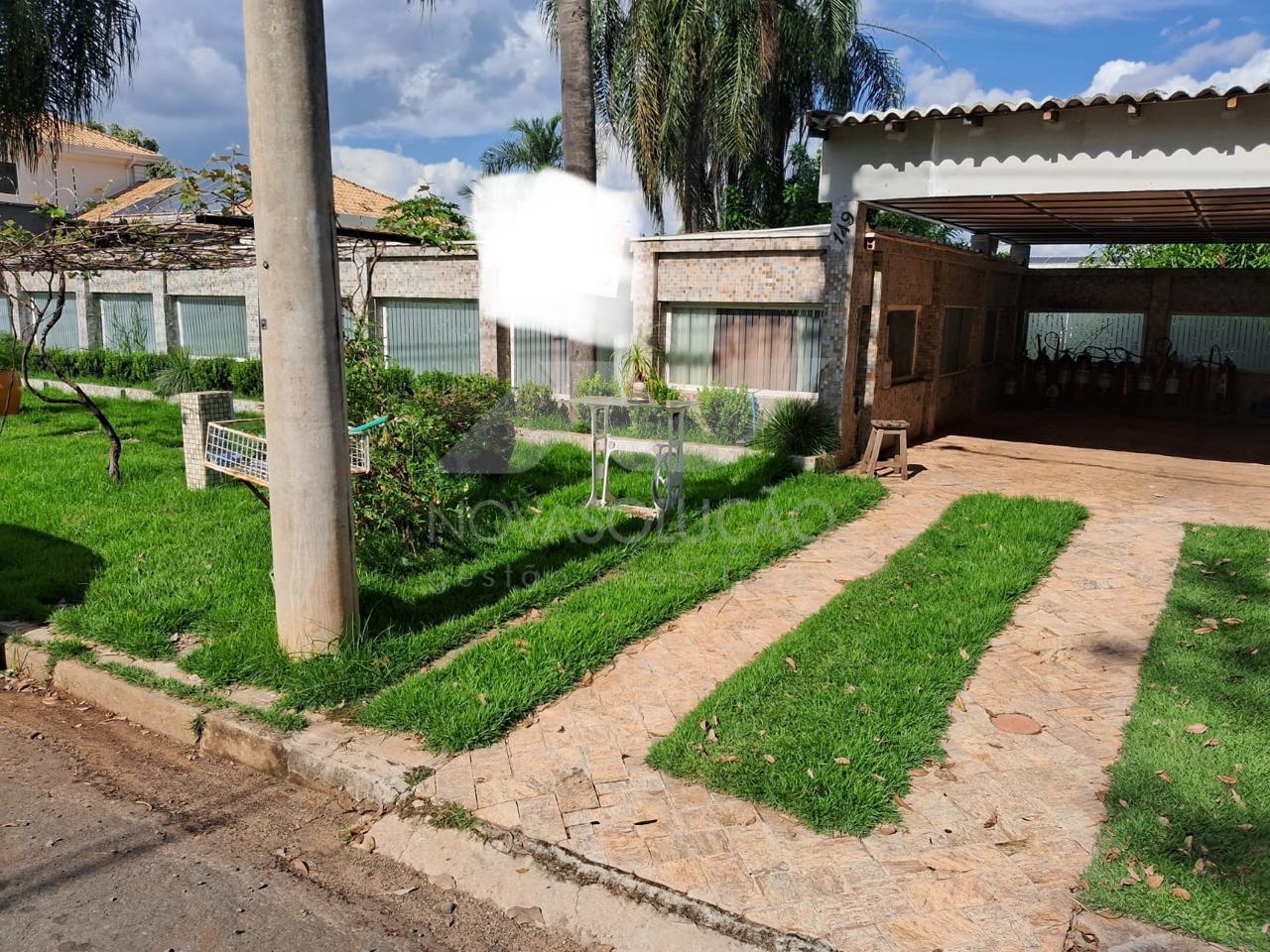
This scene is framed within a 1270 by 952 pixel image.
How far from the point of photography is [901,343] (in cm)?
1286

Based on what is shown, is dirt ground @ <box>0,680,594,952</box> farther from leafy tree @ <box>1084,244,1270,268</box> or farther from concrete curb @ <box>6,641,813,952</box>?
leafy tree @ <box>1084,244,1270,268</box>

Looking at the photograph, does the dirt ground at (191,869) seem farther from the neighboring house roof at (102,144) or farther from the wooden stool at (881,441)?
the neighboring house roof at (102,144)

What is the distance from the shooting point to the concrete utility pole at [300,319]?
4.54 metres

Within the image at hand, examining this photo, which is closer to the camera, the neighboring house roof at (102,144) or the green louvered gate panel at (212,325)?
the green louvered gate panel at (212,325)

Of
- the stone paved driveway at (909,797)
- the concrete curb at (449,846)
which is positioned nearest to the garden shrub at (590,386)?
the stone paved driveway at (909,797)

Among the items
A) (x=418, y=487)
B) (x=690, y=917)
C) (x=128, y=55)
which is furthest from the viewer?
(x=128, y=55)

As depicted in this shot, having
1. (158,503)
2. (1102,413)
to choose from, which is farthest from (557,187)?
(1102,413)

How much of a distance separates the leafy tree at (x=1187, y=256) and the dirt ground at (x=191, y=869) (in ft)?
76.2

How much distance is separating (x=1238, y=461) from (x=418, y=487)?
10.7 m

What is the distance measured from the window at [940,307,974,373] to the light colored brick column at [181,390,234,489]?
9776mm

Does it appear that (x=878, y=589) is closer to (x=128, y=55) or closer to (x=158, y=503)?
(x=158, y=503)

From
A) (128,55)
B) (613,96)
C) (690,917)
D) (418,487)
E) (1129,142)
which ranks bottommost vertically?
(690,917)

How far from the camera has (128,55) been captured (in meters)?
11.8

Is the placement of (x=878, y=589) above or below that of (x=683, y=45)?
below
